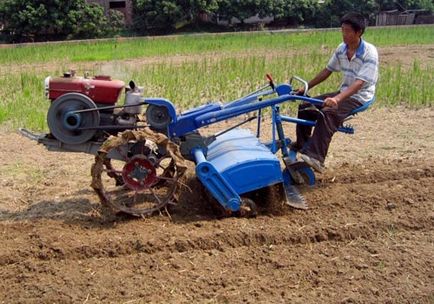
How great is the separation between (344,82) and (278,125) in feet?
3.06

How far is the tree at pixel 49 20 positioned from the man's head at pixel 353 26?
72.3 feet

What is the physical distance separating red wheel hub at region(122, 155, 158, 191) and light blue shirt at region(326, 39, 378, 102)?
1.95m

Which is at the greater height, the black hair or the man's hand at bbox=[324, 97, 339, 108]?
the black hair

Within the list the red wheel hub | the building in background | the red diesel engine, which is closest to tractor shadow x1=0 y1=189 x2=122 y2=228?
the red wheel hub

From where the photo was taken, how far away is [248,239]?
14.9 feet

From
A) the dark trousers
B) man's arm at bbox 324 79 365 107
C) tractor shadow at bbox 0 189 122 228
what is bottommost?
tractor shadow at bbox 0 189 122 228

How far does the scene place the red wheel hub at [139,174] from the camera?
192 inches

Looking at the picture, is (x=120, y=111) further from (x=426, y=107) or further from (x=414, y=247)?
(x=426, y=107)

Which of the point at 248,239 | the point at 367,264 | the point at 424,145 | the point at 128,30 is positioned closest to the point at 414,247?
the point at 367,264

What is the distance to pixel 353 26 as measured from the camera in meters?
Answer: 5.40

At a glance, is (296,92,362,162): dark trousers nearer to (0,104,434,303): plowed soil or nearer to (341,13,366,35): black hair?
(0,104,434,303): plowed soil

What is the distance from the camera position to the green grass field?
10250mm

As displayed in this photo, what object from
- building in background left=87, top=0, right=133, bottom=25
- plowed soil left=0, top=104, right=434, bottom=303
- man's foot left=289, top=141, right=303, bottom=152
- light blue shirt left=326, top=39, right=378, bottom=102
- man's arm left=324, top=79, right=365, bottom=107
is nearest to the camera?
plowed soil left=0, top=104, right=434, bottom=303

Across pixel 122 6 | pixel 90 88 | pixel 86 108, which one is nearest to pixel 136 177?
pixel 86 108
